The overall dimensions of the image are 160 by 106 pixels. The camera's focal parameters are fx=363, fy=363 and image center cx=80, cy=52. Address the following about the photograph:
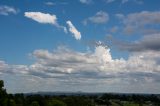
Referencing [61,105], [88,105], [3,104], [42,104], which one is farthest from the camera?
[88,105]

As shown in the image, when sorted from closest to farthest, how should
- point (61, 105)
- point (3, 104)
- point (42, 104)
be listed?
point (3, 104)
point (61, 105)
point (42, 104)

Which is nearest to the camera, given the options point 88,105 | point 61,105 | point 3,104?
point 3,104

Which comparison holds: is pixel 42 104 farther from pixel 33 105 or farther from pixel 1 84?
pixel 1 84

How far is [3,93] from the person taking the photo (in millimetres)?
120312

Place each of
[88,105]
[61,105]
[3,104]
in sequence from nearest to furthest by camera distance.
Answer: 1. [3,104]
2. [61,105]
3. [88,105]

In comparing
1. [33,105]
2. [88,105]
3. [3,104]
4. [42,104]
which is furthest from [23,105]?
[88,105]

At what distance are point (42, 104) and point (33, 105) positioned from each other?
13860 millimetres

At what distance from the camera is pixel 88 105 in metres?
168

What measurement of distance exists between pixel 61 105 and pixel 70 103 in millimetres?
23545

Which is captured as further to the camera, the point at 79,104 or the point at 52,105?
the point at 79,104

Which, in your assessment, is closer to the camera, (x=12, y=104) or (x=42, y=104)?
(x=12, y=104)

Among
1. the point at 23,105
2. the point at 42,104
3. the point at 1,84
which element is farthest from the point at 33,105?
the point at 1,84

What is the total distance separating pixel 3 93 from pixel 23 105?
67.0ft

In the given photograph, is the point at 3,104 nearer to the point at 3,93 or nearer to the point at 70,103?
the point at 3,93
